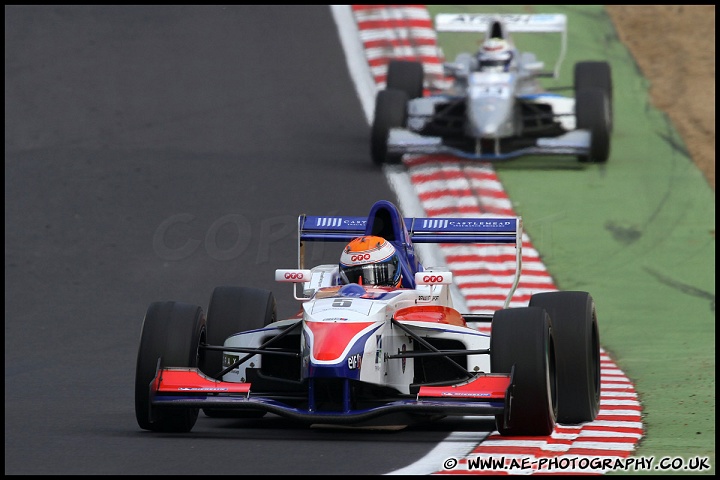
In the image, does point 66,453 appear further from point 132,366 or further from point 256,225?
point 256,225

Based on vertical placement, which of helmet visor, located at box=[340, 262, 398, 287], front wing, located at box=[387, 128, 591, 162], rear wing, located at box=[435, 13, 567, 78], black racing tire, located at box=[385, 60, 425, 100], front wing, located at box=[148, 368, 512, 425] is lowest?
front wing, located at box=[148, 368, 512, 425]

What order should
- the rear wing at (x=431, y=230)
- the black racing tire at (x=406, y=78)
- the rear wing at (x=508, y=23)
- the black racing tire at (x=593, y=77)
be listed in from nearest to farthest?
1. the rear wing at (x=431, y=230)
2. the black racing tire at (x=593, y=77)
3. the rear wing at (x=508, y=23)
4. the black racing tire at (x=406, y=78)

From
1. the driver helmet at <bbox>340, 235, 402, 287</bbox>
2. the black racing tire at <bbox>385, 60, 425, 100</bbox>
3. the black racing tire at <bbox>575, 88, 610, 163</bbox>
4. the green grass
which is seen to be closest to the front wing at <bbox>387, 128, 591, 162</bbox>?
the black racing tire at <bbox>575, 88, 610, 163</bbox>

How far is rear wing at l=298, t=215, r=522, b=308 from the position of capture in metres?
12.6

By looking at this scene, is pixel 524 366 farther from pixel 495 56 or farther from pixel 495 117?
pixel 495 56

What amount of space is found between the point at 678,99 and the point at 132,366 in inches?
586

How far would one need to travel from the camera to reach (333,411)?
1025cm

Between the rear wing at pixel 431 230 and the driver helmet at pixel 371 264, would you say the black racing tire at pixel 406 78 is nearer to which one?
the rear wing at pixel 431 230

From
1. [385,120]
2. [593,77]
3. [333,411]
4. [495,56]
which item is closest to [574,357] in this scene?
[333,411]

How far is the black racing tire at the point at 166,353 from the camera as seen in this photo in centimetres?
1052

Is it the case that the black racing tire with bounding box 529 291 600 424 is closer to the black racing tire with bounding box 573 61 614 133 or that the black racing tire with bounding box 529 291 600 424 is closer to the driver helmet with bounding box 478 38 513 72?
the driver helmet with bounding box 478 38 513 72

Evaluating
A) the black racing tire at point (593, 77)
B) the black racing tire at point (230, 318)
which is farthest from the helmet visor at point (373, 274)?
the black racing tire at point (593, 77)

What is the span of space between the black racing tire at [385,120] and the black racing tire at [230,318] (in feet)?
34.9

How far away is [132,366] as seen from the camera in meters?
14.9
